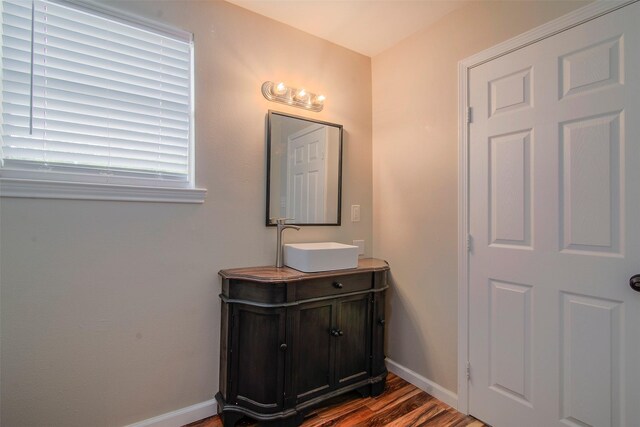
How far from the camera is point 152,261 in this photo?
167cm

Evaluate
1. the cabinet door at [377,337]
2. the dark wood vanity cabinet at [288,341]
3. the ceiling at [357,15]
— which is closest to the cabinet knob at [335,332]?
the dark wood vanity cabinet at [288,341]

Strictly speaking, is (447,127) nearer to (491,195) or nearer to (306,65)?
(491,195)

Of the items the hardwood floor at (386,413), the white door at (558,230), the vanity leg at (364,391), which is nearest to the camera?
the white door at (558,230)

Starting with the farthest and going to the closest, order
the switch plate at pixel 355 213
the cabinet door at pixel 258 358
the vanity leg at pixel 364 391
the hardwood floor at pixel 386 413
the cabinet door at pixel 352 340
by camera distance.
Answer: the switch plate at pixel 355 213 → the vanity leg at pixel 364 391 → the cabinet door at pixel 352 340 → the hardwood floor at pixel 386 413 → the cabinet door at pixel 258 358

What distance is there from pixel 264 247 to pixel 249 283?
1.19ft

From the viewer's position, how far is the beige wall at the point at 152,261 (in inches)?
55.5

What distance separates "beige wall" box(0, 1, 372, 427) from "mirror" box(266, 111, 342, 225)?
A: 0.26ft

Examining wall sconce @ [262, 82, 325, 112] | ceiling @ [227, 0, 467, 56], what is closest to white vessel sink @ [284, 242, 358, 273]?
wall sconce @ [262, 82, 325, 112]

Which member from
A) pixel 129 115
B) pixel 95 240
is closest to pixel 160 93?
pixel 129 115

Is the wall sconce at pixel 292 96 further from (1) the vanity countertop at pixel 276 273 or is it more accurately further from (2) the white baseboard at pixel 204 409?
(2) the white baseboard at pixel 204 409

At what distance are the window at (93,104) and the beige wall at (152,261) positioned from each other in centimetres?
9

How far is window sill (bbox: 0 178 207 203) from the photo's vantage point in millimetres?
1365

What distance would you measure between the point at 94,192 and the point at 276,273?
1004mm

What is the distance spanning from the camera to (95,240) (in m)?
1.54
